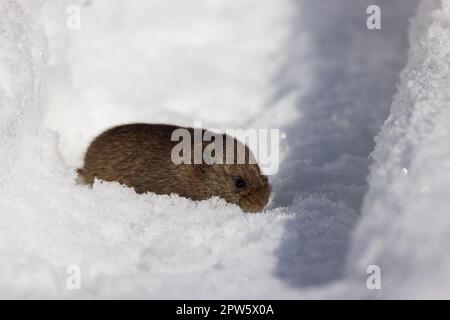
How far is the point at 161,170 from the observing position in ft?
18.8

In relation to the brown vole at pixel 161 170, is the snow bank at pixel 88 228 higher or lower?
lower

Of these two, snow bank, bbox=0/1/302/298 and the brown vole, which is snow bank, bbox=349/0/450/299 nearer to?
snow bank, bbox=0/1/302/298

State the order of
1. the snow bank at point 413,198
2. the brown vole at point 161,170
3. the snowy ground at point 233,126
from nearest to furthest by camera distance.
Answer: the snow bank at point 413,198 < the snowy ground at point 233,126 < the brown vole at point 161,170

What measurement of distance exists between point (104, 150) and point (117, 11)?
2.49 m

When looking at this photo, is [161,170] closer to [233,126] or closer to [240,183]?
[240,183]

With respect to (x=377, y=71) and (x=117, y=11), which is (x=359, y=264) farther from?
(x=117, y=11)

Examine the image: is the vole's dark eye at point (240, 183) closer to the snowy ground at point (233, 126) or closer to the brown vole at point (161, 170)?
the brown vole at point (161, 170)

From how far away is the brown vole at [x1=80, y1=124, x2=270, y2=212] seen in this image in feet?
18.3

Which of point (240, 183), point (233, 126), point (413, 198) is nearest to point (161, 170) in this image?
point (240, 183)

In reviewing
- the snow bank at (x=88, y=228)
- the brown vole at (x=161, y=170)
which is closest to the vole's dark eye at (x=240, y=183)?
the brown vole at (x=161, y=170)

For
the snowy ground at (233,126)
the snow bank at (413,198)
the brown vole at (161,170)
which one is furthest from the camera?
the brown vole at (161,170)

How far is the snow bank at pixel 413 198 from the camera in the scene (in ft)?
10.7

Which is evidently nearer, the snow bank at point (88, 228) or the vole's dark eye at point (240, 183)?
the snow bank at point (88, 228)

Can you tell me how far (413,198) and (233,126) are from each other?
3.54m
